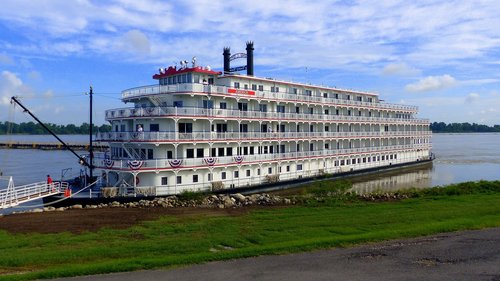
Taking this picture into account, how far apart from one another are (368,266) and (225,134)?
2425 cm

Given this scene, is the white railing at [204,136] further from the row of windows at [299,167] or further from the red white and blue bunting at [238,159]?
the row of windows at [299,167]

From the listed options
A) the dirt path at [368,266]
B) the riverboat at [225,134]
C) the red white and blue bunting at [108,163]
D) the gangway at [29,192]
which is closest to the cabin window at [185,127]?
the riverboat at [225,134]

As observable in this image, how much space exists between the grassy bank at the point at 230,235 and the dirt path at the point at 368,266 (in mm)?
764

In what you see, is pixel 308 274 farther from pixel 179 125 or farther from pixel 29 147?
pixel 29 147

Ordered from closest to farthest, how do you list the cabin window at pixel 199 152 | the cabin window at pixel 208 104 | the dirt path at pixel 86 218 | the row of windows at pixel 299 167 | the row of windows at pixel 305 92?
1. the dirt path at pixel 86 218
2. the row of windows at pixel 299 167
3. the cabin window at pixel 199 152
4. the cabin window at pixel 208 104
5. the row of windows at pixel 305 92

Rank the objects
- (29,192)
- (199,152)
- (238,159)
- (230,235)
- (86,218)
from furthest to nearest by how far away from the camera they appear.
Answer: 1. (238,159)
2. (199,152)
3. (29,192)
4. (86,218)
5. (230,235)

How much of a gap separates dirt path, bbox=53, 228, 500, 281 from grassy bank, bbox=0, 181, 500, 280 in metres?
0.76

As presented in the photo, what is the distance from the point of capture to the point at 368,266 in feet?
42.6

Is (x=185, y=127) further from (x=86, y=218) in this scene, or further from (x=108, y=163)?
(x=86, y=218)

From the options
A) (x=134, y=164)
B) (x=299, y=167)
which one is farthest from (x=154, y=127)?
(x=299, y=167)

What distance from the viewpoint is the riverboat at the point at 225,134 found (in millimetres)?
32281

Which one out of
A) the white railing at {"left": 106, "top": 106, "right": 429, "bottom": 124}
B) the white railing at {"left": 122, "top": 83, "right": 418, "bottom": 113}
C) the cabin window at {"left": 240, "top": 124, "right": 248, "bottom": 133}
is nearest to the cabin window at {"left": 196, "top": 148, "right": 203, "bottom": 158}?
the white railing at {"left": 106, "top": 106, "right": 429, "bottom": 124}

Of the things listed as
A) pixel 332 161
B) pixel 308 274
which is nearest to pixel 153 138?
pixel 308 274

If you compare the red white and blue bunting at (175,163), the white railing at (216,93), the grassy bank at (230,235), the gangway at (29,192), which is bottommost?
the grassy bank at (230,235)
